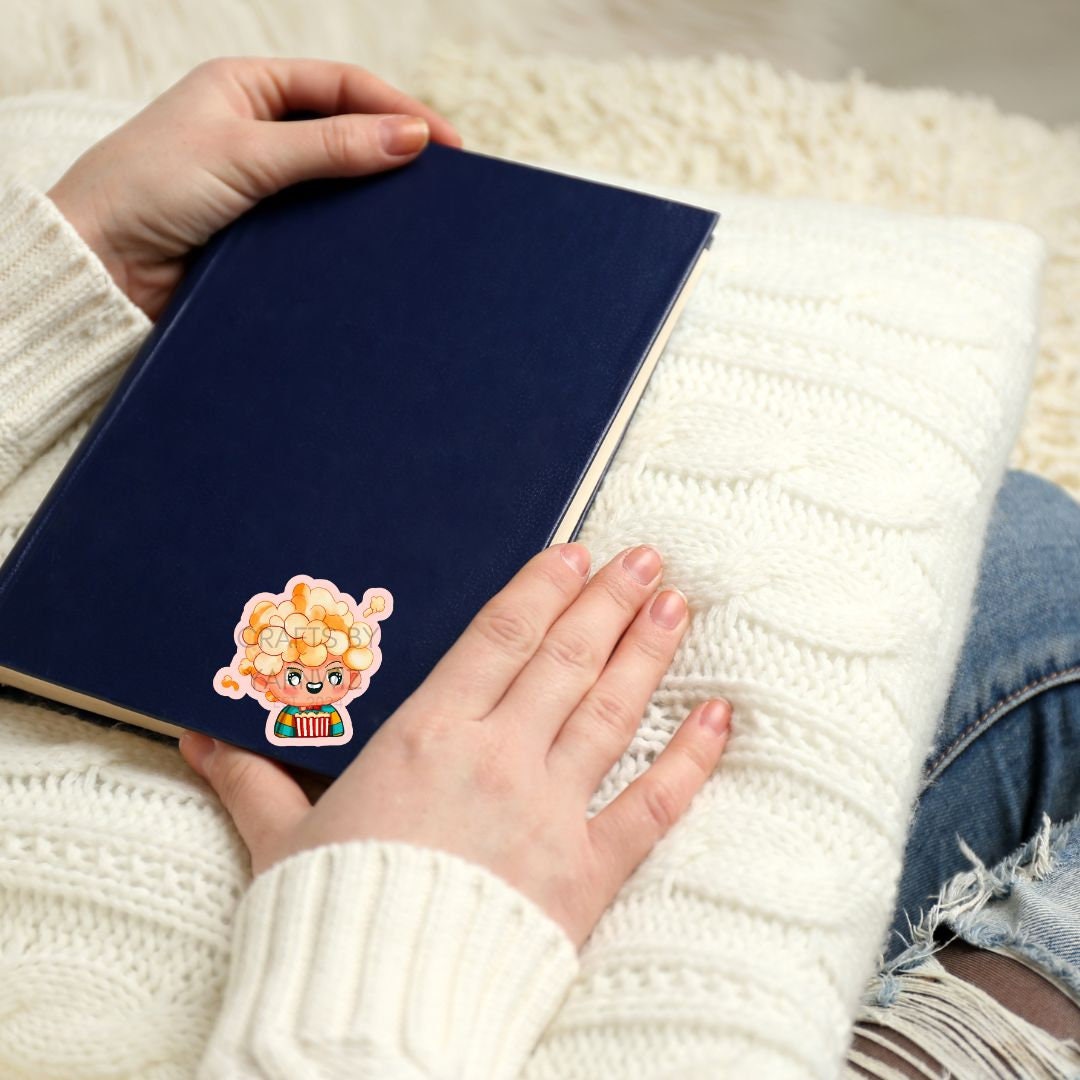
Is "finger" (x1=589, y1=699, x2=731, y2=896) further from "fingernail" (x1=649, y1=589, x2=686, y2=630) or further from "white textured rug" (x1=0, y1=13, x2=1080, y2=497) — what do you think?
"white textured rug" (x1=0, y1=13, x2=1080, y2=497)

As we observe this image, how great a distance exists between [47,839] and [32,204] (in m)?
0.41

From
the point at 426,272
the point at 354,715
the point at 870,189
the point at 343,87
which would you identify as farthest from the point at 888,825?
the point at 870,189

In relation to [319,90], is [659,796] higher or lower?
lower

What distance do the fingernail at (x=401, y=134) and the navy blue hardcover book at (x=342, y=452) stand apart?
0.02m

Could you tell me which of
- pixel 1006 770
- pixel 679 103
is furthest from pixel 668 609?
pixel 679 103

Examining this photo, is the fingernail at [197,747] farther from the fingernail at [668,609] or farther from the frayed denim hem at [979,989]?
the frayed denim hem at [979,989]

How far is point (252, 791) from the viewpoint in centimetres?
54

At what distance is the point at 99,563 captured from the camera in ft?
1.99

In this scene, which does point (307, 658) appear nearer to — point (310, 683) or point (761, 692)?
point (310, 683)

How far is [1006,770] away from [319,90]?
68 centimetres

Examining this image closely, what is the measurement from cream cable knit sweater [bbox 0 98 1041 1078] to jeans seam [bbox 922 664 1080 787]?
96 millimetres

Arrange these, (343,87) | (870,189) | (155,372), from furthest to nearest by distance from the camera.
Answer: (870,189) < (343,87) < (155,372)

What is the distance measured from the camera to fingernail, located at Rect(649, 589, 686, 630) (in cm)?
57

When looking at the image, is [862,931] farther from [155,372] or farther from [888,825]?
[155,372]
